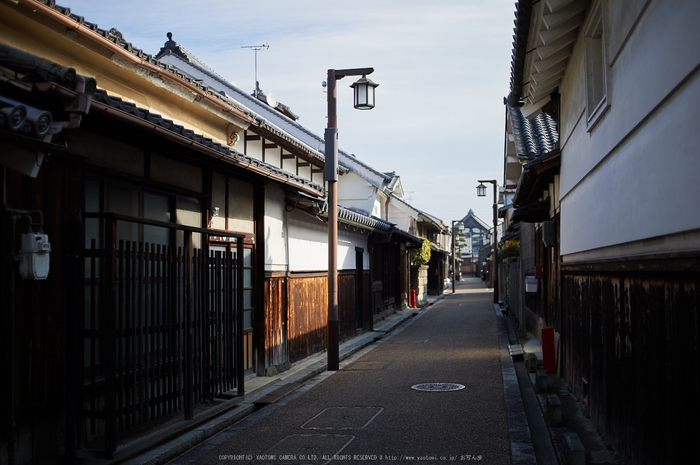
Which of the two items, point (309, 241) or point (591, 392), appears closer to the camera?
point (591, 392)

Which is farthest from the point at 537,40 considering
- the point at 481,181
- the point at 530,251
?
the point at 481,181

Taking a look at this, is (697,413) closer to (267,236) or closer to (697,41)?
(697,41)

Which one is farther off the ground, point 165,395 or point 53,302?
point 53,302

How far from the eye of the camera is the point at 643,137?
19.4 ft

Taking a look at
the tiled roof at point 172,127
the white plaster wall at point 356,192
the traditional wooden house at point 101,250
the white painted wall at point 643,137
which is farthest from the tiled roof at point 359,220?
the white plaster wall at point 356,192

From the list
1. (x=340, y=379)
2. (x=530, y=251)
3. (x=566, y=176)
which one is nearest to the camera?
(x=566, y=176)

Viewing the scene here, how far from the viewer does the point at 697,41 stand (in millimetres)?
4215

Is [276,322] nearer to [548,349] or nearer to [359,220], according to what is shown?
[548,349]

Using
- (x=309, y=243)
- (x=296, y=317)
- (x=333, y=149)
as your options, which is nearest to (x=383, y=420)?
(x=296, y=317)

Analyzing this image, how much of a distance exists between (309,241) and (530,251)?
8094 mm

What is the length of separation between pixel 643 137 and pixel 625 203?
104 cm

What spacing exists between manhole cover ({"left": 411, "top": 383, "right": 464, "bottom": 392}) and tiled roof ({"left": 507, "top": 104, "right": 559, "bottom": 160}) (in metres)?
5.81

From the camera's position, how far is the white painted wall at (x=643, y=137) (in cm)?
450

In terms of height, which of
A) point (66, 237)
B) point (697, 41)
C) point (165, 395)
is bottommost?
point (165, 395)
